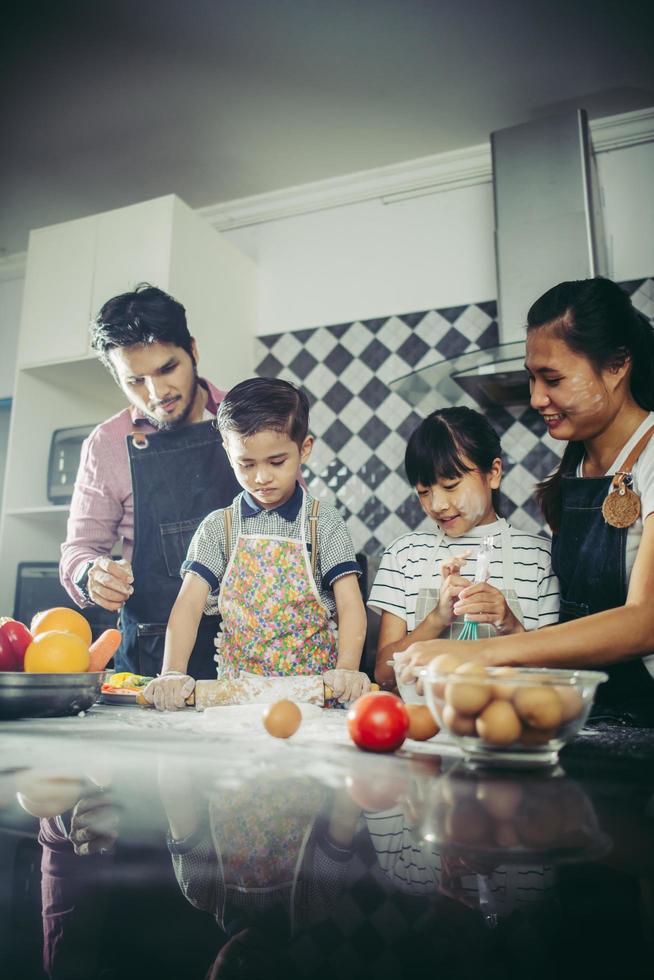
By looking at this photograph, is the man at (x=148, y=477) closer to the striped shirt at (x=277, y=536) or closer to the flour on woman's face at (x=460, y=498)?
the striped shirt at (x=277, y=536)

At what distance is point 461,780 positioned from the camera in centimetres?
54

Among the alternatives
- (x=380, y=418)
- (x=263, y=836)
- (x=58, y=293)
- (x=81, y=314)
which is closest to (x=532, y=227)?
(x=380, y=418)

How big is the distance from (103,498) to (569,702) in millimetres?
1369

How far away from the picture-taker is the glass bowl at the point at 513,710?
559 millimetres

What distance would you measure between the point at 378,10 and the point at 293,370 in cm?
119

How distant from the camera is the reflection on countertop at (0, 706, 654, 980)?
260 mm

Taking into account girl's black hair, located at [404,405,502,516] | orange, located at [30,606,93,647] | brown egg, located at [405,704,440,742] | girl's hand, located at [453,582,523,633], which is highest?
girl's black hair, located at [404,405,502,516]

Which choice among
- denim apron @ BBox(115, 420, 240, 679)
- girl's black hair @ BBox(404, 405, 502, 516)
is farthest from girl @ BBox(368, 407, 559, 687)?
denim apron @ BBox(115, 420, 240, 679)

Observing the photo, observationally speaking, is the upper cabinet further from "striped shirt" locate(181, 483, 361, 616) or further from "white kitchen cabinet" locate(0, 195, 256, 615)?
"striped shirt" locate(181, 483, 361, 616)

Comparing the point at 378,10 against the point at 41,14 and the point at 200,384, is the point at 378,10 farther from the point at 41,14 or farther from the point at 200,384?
the point at 200,384

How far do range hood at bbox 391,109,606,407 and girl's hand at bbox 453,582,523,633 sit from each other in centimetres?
101

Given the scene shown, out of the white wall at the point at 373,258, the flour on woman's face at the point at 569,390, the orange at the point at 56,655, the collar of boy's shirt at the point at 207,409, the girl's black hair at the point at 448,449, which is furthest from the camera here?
the white wall at the point at 373,258

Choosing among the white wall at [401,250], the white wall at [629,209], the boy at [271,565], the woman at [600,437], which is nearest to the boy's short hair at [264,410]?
the boy at [271,565]

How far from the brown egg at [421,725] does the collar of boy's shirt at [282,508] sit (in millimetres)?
770
